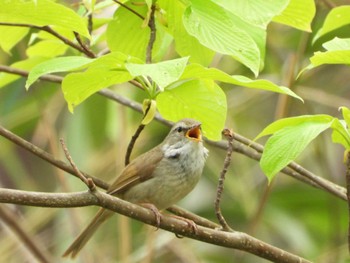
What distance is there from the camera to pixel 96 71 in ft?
8.35

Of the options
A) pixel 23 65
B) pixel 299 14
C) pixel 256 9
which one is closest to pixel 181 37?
pixel 299 14

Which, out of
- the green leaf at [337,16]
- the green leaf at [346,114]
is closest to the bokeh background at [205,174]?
the green leaf at [337,16]

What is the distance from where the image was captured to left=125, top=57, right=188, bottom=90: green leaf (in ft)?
7.35

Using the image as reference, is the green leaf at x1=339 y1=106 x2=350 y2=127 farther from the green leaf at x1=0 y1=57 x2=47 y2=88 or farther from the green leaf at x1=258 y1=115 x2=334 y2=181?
the green leaf at x1=0 y1=57 x2=47 y2=88

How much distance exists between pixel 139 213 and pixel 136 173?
1373 millimetres

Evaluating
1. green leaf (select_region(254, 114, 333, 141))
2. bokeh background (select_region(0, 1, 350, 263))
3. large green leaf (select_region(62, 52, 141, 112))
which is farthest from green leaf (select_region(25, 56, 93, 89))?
bokeh background (select_region(0, 1, 350, 263))

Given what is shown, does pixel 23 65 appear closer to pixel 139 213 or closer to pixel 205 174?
pixel 139 213

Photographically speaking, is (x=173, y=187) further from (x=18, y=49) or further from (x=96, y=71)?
(x=18, y=49)

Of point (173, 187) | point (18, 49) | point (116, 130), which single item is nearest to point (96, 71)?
point (173, 187)

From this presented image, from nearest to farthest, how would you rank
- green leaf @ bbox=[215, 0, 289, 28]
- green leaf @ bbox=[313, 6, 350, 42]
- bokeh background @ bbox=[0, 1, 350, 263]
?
green leaf @ bbox=[215, 0, 289, 28], green leaf @ bbox=[313, 6, 350, 42], bokeh background @ bbox=[0, 1, 350, 263]

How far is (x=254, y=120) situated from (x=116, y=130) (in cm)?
181

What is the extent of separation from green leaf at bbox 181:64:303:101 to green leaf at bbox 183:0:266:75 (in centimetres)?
4

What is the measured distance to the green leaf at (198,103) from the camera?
110 inches

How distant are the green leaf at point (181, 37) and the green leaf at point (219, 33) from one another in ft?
0.92
